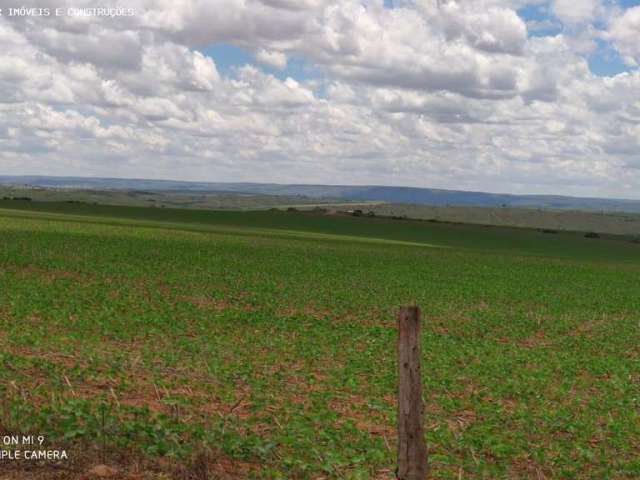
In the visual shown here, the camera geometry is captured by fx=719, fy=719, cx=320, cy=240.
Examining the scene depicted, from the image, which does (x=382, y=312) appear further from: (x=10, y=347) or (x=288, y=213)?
(x=288, y=213)

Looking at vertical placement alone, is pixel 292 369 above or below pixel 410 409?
below

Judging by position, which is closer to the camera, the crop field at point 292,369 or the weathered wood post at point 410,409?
the weathered wood post at point 410,409

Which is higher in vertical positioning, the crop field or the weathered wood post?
the weathered wood post

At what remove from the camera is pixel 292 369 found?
907 inches

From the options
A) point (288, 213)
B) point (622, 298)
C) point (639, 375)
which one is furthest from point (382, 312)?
point (288, 213)

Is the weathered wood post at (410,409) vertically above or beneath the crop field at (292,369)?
above

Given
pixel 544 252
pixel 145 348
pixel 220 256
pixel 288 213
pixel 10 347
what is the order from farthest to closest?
pixel 288 213
pixel 544 252
pixel 220 256
pixel 145 348
pixel 10 347

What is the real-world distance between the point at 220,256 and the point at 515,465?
46.7 m

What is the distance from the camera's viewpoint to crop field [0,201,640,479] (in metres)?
13.9

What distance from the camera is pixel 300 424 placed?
16.4 m

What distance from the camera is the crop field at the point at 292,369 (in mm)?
13906

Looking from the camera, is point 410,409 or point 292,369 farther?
point 292,369

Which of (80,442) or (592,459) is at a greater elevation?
(80,442)

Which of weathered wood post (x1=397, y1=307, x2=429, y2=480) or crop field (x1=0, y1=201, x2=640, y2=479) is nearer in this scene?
weathered wood post (x1=397, y1=307, x2=429, y2=480)
